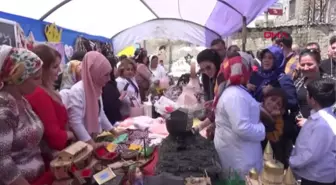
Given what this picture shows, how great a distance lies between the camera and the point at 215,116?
2521 millimetres

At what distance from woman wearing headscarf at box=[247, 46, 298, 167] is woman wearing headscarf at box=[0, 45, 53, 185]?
6.07 ft

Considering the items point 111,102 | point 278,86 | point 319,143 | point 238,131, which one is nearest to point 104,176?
point 238,131

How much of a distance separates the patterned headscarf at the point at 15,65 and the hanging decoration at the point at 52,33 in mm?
3515

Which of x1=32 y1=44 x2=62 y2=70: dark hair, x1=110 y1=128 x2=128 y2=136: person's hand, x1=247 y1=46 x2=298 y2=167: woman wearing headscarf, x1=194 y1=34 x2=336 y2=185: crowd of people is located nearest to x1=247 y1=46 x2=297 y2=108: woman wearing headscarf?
x1=247 y1=46 x2=298 y2=167: woman wearing headscarf

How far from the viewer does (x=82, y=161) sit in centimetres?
208

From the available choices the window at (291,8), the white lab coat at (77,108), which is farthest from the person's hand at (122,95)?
the window at (291,8)

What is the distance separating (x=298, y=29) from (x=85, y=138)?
14116 millimetres

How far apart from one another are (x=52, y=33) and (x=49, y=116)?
366 centimetres

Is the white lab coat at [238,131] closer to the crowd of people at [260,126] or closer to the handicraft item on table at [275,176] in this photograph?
the crowd of people at [260,126]

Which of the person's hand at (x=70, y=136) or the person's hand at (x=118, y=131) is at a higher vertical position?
the person's hand at (x=70, y=136)

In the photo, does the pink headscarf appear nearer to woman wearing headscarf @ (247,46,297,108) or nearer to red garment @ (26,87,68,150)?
red garment @ (26,87,68,150)

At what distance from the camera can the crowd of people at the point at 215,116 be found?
1798 mm

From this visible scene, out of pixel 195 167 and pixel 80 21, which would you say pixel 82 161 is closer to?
pixel 195 167

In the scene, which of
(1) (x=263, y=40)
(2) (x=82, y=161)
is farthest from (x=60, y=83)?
(1) (x=263, y=40)
